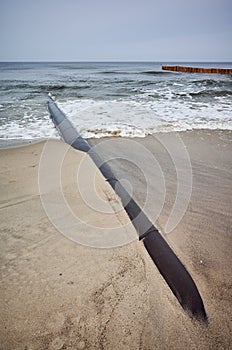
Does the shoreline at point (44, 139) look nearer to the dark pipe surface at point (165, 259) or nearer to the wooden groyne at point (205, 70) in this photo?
the dark pipe surface at point (165, 259)

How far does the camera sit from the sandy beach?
3.79 ft

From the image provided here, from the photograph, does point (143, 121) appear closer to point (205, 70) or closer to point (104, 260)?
point (104, 260)

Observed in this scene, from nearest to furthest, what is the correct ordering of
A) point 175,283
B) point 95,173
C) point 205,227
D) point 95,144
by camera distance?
point 175,283 < point 205,227 < point 95,173 < point 95,144

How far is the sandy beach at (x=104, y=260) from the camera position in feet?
3.79

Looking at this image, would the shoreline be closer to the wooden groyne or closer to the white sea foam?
the white sea foam

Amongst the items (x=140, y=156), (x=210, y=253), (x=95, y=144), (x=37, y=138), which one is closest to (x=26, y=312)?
(x=210, y=253)

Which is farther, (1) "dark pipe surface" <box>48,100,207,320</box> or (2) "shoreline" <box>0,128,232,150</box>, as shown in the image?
(2) "shoreline" <box>0,128,232,150</box>

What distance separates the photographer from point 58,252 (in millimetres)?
1619

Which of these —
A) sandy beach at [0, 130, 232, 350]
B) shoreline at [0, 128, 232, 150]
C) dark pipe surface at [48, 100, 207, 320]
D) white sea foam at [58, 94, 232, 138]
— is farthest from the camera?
white sea foam at [58, 94, 232, 138]

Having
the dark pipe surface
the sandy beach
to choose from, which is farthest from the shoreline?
the dark pipe surface

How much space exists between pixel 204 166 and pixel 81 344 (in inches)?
108

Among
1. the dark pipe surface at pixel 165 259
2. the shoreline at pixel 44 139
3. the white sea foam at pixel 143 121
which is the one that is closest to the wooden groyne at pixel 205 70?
the white sea foam at pixel 143 121

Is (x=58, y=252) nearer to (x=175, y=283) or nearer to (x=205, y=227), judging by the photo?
(x=175, y=283)

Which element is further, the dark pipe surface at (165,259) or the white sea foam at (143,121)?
the white sea foam at (143,121)
